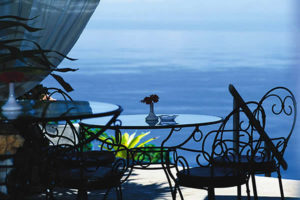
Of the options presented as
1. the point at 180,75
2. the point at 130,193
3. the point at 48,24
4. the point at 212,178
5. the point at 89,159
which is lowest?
the point at 130,193

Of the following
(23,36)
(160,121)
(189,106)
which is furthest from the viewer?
(189,106)

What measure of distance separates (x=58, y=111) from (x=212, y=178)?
0.83 meters

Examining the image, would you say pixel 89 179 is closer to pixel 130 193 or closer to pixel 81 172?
pixel 81 172

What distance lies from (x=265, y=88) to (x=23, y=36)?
503 inches

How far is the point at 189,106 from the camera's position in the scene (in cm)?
1270

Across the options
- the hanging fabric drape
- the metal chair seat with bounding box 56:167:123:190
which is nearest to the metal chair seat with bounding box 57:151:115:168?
the metal chair seat with bounding box 56:167:123:190

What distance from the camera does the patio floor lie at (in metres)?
4.12

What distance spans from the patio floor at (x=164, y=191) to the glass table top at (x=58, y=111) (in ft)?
3.81

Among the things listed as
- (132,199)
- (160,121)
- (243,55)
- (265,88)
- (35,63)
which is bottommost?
(132,199)

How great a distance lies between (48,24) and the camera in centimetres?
455

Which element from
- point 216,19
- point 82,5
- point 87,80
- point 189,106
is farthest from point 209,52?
point 82,5

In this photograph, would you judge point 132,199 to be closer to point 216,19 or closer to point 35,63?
point 35,63

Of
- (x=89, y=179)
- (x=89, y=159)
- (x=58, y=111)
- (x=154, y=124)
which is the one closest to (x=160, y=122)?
(x=154, y=124)

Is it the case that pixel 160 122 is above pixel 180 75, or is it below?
below
